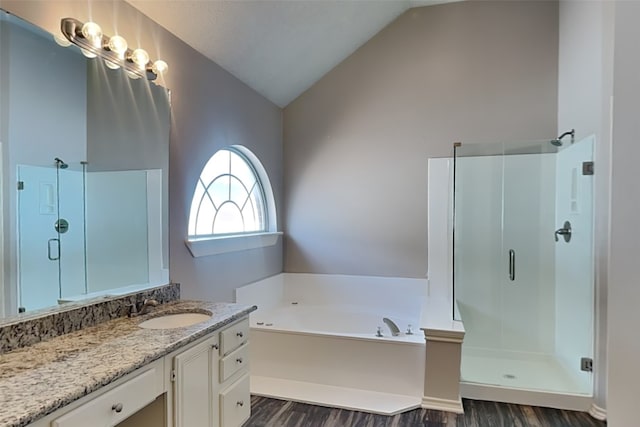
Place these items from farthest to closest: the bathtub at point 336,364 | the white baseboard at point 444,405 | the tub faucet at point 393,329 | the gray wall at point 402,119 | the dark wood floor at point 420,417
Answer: the gray wall at point 402,119
the tub faucet at point 393,329
the bathtub at point 336,364
the white baseboard at point 444,405
the dark wood floor at point 420,417

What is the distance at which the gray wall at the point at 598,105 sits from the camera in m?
2.43

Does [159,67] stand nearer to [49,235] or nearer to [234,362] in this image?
[49,235]

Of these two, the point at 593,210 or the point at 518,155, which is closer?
the point at 593,210

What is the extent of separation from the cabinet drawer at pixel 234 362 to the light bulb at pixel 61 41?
1621 millimetres

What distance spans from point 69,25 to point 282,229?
277cm

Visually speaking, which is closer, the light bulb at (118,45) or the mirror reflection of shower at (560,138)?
the light bulb at (118,45)

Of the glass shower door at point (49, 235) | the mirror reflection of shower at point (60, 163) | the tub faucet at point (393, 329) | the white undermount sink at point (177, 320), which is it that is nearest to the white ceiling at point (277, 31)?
the mirror reflection of shower at point (60, 163)

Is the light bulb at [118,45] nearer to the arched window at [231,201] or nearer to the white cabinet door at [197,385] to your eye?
the arched window at [231,201]

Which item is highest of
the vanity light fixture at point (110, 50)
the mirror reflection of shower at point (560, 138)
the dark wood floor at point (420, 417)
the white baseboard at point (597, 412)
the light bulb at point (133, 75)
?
the vanity light fixture at point (110, 50)

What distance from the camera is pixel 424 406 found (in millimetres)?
2578

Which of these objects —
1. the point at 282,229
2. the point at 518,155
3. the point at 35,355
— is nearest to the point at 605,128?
the point at 518,155

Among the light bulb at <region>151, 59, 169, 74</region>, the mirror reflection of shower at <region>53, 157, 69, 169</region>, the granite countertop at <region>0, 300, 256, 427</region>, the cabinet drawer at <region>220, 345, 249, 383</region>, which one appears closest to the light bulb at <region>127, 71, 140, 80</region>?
the light bulb at <region>151, 59, 169, 74</region>

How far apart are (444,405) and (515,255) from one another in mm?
1574

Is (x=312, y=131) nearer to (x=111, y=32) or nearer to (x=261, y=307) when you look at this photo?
(x=261, y=307)
